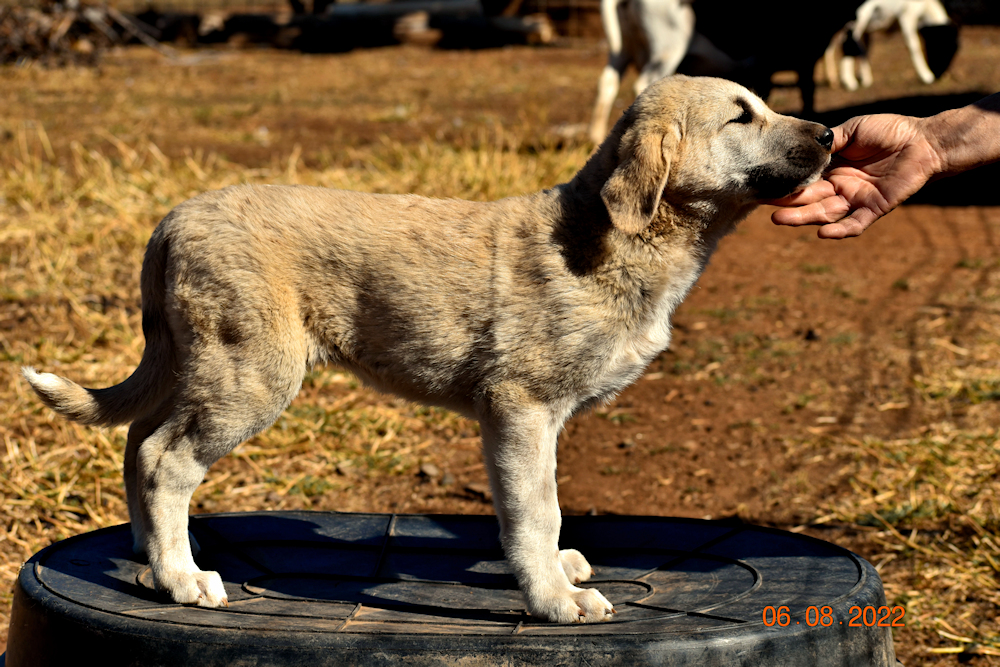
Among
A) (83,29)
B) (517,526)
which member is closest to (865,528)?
(517,526)

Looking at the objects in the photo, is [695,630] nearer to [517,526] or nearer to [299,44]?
[517,526]

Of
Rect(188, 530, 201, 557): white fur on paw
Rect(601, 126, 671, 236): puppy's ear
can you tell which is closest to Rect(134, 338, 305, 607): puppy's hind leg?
Rect(188, 530, 201, 557): white fur on paw

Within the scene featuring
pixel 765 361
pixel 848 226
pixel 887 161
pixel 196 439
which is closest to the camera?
pixel 196 439

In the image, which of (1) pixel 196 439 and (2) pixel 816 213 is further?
(2) pixel 816 213

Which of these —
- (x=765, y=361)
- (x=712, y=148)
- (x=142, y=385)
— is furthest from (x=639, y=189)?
(x=765, y=361)

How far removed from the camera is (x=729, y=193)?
9.48 feet

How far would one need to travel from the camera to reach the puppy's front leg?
271 centimetres

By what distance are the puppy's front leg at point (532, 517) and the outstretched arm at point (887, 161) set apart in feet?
3.92

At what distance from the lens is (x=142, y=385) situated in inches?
121

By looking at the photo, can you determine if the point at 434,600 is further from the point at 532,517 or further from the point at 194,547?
the point at 194,547

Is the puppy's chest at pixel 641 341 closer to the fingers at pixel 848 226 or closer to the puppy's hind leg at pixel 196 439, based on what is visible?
the fingers at pixel 848 226

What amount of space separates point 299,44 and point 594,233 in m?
17.6

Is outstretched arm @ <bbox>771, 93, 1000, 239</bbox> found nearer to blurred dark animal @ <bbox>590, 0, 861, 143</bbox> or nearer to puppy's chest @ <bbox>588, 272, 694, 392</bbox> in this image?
puppy's chest @ <bbox>588, 272, 694, 392</bbox>

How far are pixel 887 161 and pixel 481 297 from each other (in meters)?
1.64
